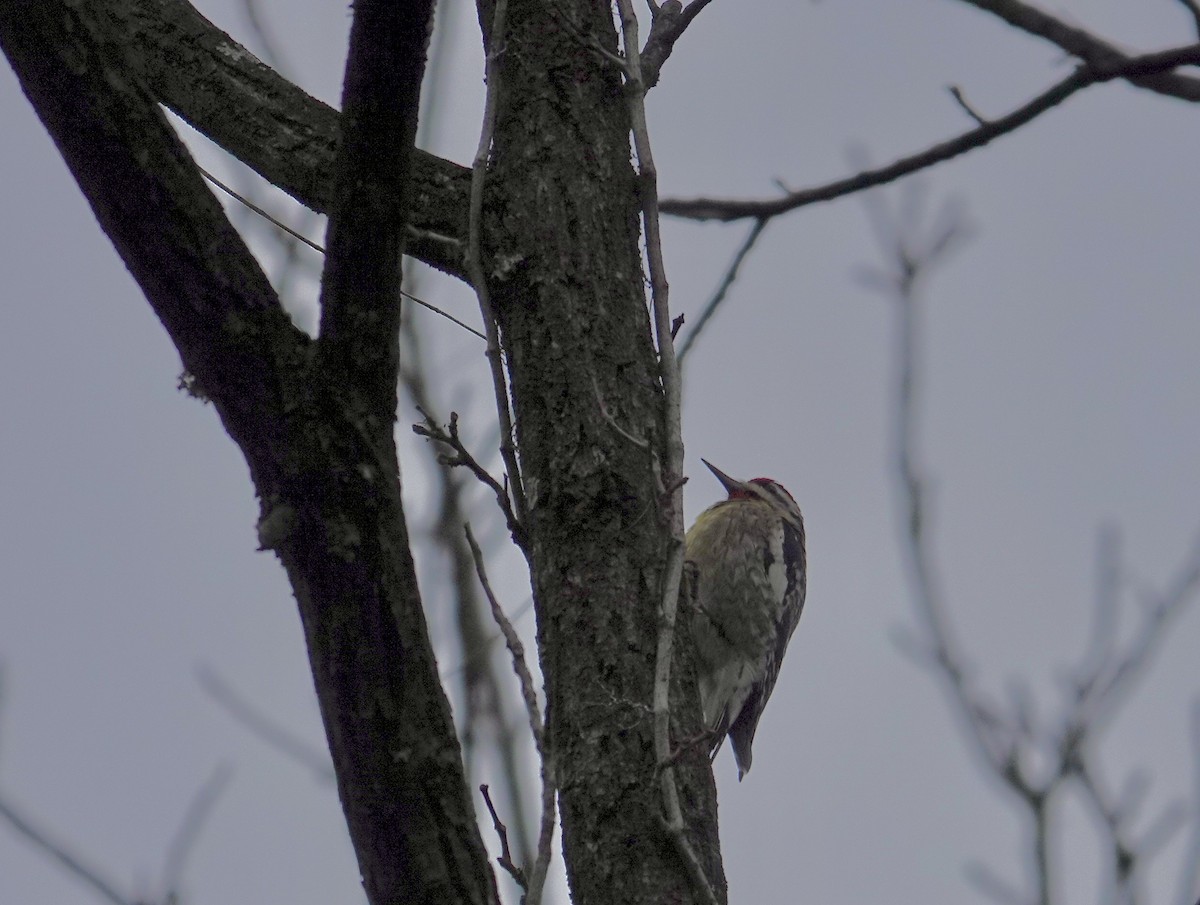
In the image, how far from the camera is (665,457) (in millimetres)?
2451

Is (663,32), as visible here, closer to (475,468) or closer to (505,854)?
(475,468)

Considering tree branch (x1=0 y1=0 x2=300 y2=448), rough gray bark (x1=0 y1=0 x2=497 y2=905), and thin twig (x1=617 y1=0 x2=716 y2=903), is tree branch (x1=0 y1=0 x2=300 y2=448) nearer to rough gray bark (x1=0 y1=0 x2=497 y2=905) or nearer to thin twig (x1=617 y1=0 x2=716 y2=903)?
rough gray bark (x1=0 y1=0 x2=497 y2=905)

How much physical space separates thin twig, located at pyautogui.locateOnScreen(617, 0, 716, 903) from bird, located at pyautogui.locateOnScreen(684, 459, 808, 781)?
2877mm

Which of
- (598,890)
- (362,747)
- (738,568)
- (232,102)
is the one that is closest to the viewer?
(362,747)

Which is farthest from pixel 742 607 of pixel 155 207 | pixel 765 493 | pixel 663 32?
pixel 155 207

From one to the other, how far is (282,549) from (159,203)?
0.40 meters

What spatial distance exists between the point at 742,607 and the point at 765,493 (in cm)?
87

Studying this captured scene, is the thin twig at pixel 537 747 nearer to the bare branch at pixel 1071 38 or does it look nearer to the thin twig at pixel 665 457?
the thin twig at pixel 665 457

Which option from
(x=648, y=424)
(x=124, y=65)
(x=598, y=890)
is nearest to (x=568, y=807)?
(x=598, y=890)

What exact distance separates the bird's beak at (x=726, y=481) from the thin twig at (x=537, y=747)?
449 cm

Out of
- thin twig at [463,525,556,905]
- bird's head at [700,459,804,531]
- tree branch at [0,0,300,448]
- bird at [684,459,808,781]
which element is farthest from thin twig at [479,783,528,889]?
bird's head at [700,459,804,531]

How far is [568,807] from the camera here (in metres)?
2.21

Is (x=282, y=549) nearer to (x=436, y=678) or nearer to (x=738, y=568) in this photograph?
(x=436, y=678)

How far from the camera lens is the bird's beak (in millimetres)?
6453
